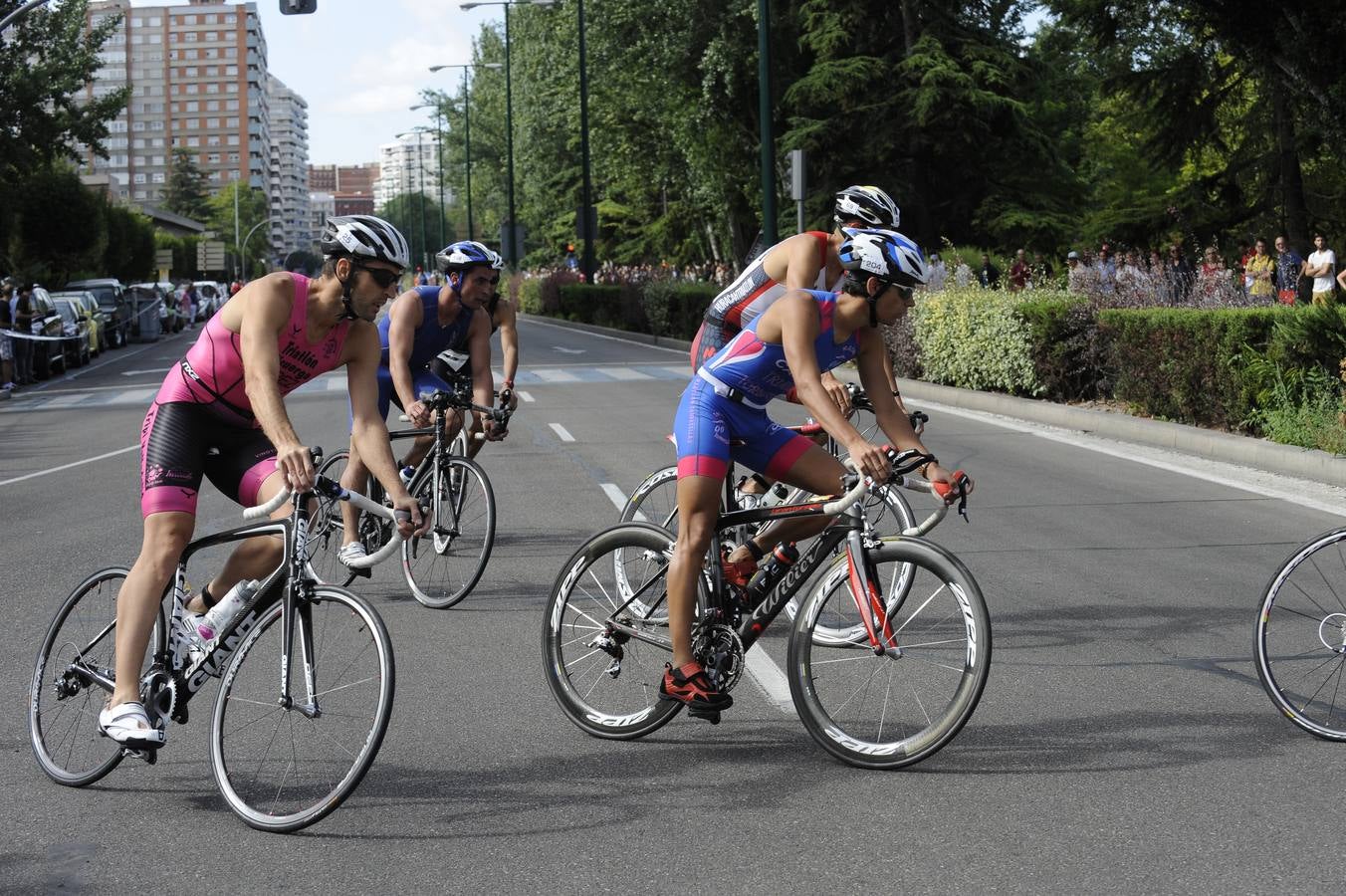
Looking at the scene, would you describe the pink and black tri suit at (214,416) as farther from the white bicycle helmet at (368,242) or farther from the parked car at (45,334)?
the parked car at (45,334)

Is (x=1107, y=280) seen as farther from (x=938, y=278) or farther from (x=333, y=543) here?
(x=333, y=543)

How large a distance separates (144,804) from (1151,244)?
30.6 metres

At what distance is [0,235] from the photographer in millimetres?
48719

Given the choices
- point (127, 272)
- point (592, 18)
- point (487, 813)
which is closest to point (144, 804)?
point (487, 813)

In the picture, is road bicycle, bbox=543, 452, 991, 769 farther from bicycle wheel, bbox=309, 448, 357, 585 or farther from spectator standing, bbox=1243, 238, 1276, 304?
A: spectator standing, bbox=1243, 238, 1276, 304

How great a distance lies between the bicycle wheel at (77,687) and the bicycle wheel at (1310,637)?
12.2 ft

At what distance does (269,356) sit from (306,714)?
1035 mm

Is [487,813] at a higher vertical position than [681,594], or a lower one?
lower

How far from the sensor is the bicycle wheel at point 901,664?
4.79m

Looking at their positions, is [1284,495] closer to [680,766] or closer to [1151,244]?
[680,766]

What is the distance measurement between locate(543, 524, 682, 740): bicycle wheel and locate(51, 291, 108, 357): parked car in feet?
105

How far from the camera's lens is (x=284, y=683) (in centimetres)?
461

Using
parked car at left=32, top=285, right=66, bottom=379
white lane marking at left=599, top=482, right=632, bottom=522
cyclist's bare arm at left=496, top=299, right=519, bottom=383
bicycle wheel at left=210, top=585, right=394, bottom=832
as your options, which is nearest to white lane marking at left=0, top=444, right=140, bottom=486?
white lane marking at left=599, top=482, right=632, bottom=522

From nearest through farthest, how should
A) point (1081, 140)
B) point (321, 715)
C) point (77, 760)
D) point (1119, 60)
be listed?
point (321, 715)
point (77, 760)
point (1119, 60)
point (1081, 140)
